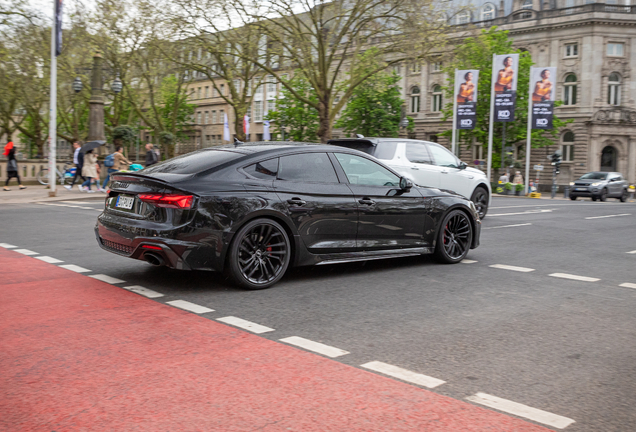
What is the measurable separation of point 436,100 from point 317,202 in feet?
215

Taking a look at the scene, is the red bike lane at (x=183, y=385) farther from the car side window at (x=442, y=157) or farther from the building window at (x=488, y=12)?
the building window at (x=488, y=12)

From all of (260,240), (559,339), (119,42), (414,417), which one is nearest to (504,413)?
(414,417)

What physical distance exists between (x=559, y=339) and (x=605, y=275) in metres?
3.61

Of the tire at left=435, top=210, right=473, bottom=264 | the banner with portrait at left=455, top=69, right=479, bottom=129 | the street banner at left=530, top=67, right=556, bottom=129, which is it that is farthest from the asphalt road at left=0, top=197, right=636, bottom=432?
the street banner at left=530, top=67, right=556, bottom=129

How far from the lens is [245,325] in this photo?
5281 mm

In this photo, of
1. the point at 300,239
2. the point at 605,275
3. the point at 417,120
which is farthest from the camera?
the point at 417,120

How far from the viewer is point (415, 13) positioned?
29438mm

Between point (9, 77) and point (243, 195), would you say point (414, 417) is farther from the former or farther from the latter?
→ point (9, 77)

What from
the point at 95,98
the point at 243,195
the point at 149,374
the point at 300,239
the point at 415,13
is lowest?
the point at 149,374

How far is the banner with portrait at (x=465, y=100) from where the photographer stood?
40.1m

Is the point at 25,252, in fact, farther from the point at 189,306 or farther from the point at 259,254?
the point at 189,306

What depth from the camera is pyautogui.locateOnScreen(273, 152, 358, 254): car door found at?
22.8ft

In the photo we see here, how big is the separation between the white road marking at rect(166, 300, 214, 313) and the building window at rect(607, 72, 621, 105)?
60.2 metres

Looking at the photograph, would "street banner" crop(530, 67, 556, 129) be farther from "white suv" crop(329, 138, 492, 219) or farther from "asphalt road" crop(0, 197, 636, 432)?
"asphalt road" crop(0, 197, 636, 432)
